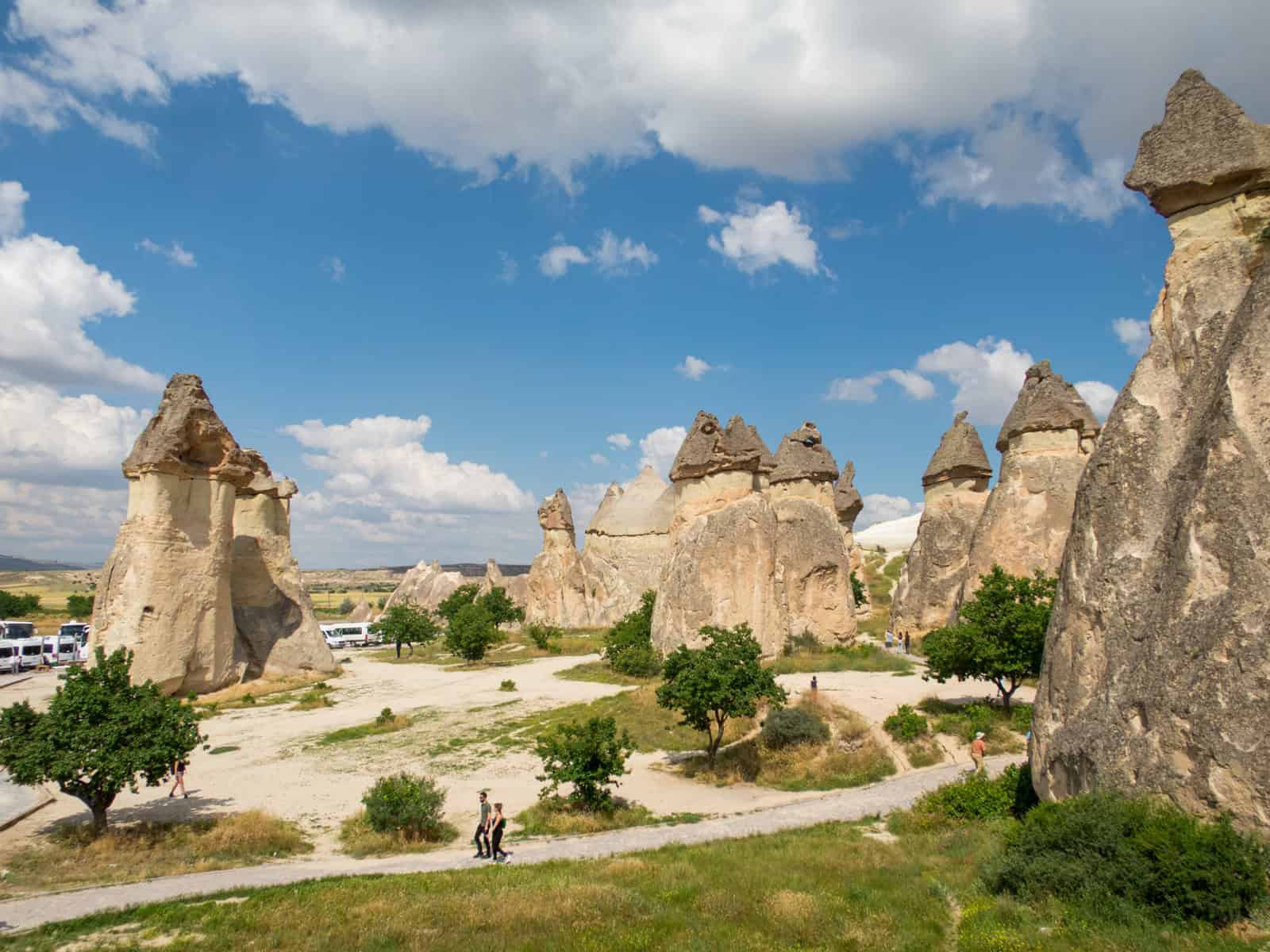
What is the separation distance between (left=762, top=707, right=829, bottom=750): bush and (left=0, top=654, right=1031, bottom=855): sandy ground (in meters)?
1.50

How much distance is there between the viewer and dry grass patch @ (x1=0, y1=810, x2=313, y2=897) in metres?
9.15

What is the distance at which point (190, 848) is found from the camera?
405 inches

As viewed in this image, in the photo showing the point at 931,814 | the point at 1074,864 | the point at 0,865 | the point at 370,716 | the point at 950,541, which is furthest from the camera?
the point at 950,541

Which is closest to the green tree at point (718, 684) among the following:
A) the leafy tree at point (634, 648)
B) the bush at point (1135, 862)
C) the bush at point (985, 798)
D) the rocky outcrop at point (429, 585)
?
the bush at point (985, 798)

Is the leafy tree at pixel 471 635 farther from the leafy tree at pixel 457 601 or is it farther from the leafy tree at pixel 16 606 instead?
the leafy tree at pixel 16 606

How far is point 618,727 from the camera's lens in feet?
55.4

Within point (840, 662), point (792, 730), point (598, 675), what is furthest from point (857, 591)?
point (792, 730)

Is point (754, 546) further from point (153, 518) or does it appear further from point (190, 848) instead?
point (153, 518)

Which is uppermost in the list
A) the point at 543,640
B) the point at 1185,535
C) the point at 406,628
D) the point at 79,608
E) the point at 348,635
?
the point at 1185,535

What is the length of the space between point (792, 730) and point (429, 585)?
47.9 meters

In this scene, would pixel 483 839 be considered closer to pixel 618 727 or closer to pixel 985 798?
pixel 985 798

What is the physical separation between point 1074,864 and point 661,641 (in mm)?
15598

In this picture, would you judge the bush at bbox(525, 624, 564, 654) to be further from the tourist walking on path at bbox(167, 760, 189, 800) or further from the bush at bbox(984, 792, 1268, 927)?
the bush at bbox(984, 792, 1268, 927)

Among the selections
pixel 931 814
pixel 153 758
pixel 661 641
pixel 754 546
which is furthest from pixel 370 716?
pixel 931 814
